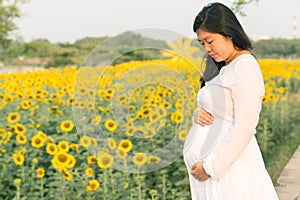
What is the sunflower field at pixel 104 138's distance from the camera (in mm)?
2727

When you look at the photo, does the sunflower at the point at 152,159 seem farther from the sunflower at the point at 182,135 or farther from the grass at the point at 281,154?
the grass at the point at 281,154

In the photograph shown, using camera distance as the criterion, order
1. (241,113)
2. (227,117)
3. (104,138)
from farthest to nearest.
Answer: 1. (104,138)
2. (227,117)
3. (241,113)

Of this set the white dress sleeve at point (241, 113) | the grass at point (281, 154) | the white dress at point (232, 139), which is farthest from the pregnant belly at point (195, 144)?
the grass at point (281, 154)

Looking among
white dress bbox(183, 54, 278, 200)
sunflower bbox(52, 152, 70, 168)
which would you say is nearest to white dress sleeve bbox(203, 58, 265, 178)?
white dress bbox(183, 54, 278, 200)

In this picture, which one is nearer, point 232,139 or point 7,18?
point 232,139

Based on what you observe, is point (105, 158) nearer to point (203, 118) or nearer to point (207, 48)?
point (203, 118)

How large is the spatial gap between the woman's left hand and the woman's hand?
0.14 meters

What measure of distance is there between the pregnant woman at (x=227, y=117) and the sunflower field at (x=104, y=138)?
0.32 m

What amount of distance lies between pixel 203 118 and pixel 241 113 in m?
0.22

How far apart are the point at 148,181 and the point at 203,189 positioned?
2.14 m

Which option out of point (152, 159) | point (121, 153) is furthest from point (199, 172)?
point (121, 153)

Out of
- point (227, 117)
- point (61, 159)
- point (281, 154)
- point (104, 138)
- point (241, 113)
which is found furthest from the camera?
point (281, 154)

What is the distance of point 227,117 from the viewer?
2094 millimetres

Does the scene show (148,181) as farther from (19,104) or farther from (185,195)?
(19,104)
